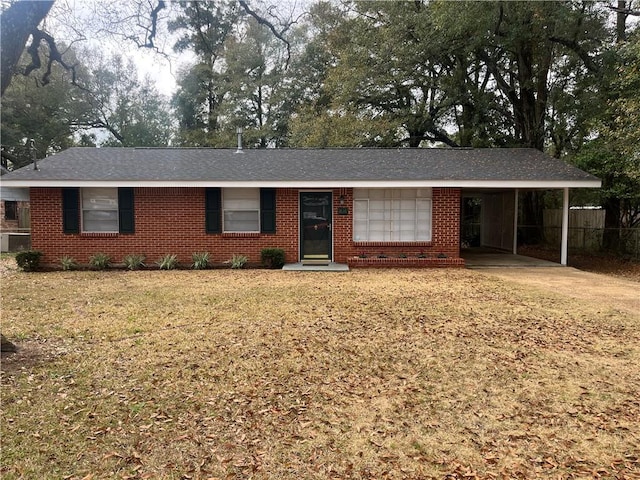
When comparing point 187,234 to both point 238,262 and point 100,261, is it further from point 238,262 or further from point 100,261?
point 100,261

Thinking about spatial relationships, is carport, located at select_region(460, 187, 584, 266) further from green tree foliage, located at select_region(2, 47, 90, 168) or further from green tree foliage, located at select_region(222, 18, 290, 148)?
green tree foliage, located at select_region(2, 47, 90, 168)

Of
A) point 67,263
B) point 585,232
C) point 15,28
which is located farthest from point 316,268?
point 585,232

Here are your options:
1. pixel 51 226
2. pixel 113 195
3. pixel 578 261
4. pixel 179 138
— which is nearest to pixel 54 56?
pixel 113 195

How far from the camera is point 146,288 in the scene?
29.8 feet

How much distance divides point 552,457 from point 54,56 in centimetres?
905

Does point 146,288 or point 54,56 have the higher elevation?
point 54,56

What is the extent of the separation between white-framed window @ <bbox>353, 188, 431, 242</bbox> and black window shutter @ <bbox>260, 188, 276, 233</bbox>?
238 cm

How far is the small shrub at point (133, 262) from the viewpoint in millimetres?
11898

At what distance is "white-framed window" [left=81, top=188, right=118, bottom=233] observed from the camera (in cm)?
1237

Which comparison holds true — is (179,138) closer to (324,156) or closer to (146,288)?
(324,156)

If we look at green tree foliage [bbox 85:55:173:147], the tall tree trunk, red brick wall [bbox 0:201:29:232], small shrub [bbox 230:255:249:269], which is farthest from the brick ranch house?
green tree foliage [bbox 85:55:173:147]

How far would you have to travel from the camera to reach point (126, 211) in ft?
40.5

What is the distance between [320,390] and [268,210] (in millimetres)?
8922

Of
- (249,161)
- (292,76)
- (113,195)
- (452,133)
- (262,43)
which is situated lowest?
(113,195)
